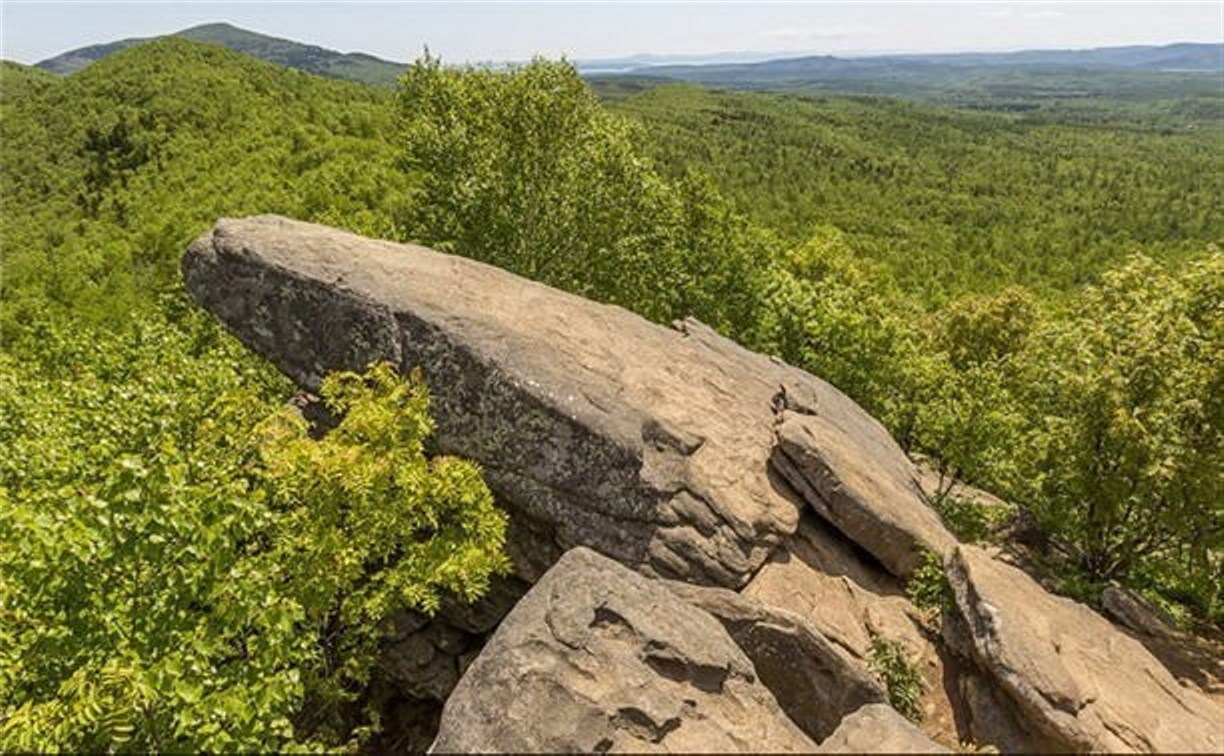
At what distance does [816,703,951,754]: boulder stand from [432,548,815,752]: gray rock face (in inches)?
25.5

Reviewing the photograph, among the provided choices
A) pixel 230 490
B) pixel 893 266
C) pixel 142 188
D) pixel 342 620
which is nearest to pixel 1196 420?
pixel 342 620

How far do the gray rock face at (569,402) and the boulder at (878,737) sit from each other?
7235mm

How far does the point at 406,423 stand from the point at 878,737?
11.0m

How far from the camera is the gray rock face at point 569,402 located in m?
19.1

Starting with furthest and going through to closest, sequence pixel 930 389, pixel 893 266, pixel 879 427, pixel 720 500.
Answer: pixel 893 266 < pixel 930 389 < pixel 879 427 < pixel 720 500

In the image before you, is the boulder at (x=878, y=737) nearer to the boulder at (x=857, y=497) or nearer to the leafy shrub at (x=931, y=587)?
the leafy shrub at (x=931, y=587)

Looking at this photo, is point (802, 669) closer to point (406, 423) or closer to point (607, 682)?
point (607, 682)

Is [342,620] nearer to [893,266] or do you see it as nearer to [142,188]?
[893,266]

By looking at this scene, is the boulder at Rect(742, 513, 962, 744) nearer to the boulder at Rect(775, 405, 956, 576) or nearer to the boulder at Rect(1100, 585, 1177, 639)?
the boulder at Rect(775, 405, 956, 576)

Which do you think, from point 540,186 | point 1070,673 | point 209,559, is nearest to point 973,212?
point 540,186

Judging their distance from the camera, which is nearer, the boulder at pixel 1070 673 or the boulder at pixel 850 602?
the boulder at pixel 1070 673

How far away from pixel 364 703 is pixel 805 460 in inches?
547

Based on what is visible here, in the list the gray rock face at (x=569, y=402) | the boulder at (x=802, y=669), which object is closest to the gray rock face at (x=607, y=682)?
the boulder at (x=802, y=669)

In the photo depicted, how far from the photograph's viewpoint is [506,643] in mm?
12398
